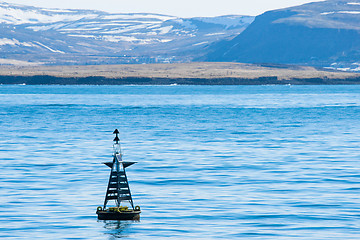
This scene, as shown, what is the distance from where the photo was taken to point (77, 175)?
35.3 m

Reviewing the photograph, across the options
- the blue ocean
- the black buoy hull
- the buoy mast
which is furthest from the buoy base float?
the blue ocean

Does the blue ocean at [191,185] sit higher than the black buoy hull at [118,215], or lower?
lower

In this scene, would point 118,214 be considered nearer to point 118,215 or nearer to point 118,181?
point 118,215

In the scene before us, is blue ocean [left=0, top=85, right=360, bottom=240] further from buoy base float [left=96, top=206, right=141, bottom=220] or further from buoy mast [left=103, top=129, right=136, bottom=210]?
buoy mast [left=103, top=129, right=136, bottom=210]

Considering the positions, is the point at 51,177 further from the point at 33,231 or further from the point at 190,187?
the point at 33,231

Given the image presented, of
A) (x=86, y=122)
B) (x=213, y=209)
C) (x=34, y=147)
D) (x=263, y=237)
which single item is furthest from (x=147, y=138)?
(x=263, y=237)

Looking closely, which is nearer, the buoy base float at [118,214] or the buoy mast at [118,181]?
the buoy mast at [118,181]

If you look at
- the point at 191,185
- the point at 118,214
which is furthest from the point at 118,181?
the point at 191,185

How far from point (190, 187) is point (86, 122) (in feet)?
160

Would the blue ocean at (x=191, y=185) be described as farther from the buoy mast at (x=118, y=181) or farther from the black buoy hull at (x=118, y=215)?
the buoy mast at (x=118, y=181)

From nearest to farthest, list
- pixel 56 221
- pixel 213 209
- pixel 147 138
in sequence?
1. pixel 56 221
2. pixel 213 209
3. pixel 147 138

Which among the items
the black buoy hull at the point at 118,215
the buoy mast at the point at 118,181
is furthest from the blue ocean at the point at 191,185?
the buoy mast at the point at 118,181

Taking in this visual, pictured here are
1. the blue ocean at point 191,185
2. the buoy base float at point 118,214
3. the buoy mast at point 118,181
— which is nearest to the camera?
the buoy mast at point 118,181

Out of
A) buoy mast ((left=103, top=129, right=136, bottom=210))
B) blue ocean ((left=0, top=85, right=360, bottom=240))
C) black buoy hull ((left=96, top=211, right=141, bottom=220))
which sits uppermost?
buoy mast ((left=103, top=129, right=136, bottom=210))
